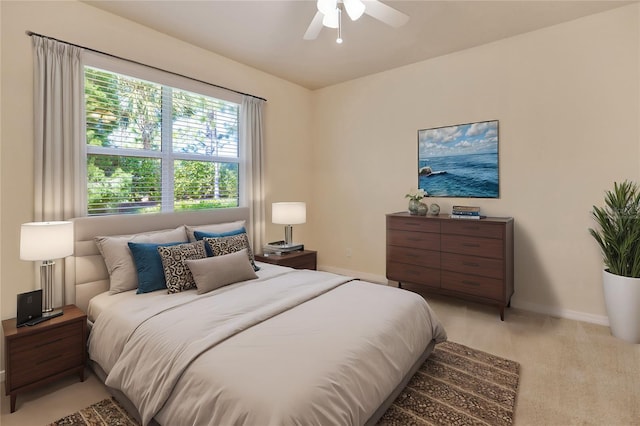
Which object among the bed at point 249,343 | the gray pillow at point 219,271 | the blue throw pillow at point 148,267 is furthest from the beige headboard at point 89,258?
the gray pillow at point 219,271

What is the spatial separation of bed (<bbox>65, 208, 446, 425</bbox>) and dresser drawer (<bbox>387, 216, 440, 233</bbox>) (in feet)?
4.60

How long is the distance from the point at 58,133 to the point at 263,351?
2.42 meters

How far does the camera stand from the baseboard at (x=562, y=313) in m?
3.09

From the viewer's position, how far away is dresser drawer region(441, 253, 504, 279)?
3184 millimetres

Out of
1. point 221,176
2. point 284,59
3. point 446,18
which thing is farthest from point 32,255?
point 446,18

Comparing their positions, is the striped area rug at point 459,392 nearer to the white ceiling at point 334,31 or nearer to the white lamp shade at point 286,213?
the white lamp shade at point 286,213

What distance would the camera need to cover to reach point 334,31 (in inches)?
126

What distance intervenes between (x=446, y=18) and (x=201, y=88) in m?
2.60

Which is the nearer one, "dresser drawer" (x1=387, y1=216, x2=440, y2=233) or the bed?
the bed

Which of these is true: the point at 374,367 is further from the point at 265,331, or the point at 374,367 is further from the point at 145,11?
the point at 145,11

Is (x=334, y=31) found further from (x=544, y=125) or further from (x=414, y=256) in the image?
(x=414, y=256)

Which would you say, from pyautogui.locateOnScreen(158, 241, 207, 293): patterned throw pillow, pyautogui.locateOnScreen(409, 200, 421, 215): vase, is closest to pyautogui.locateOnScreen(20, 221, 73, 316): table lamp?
pyautogui.locateOnScreen(158, 241, 207, 293): patterned throw pillow

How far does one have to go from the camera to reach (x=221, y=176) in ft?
13.0

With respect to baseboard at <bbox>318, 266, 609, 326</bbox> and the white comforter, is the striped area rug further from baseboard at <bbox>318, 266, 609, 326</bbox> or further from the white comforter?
baseboard at <bbox>318, 266, 609, 326</bbox>
